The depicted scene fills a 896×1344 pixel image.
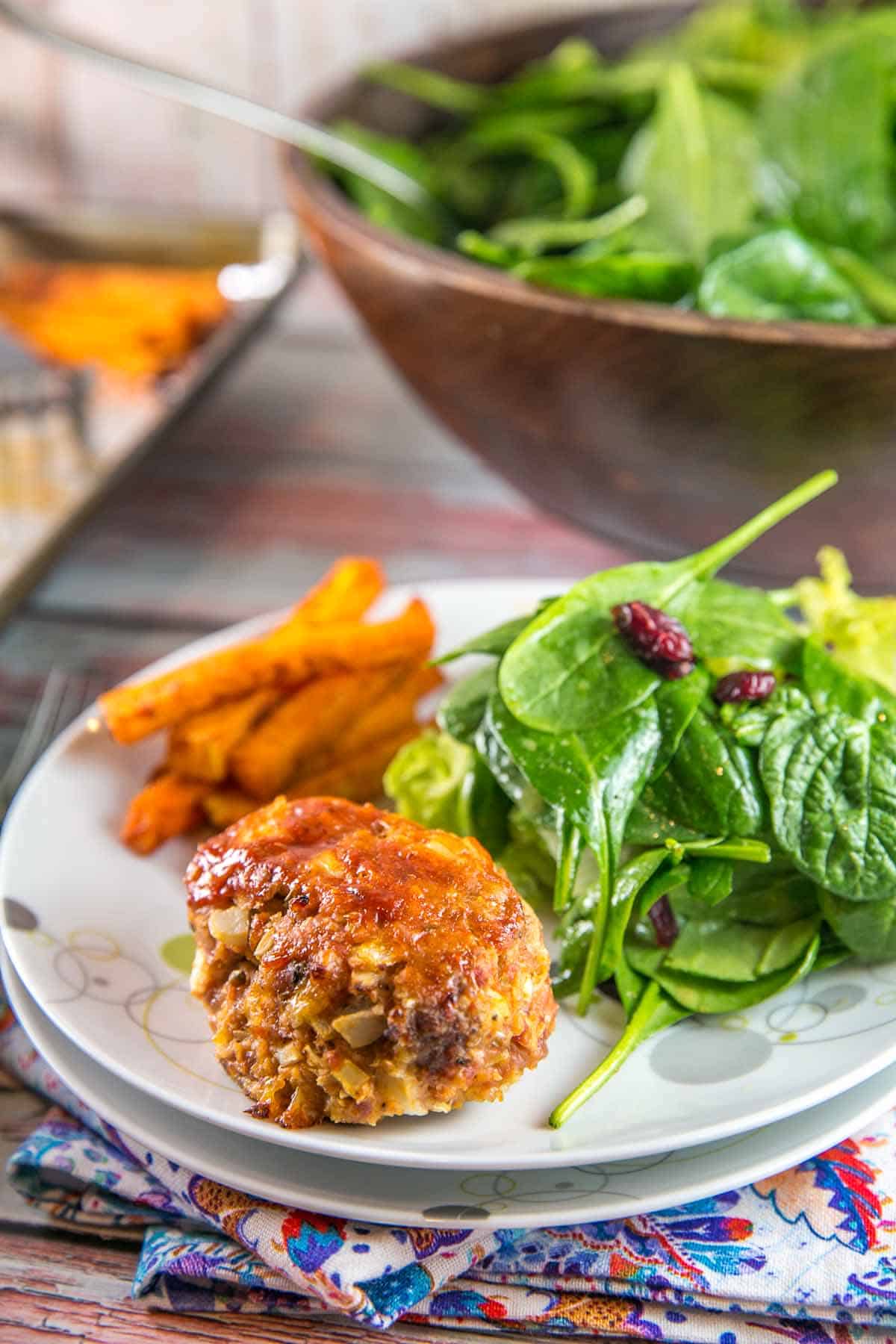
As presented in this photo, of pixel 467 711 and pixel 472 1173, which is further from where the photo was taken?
pixel 467 711

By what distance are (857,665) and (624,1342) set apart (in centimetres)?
64

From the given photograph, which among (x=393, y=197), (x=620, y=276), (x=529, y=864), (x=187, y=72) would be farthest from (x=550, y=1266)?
(x=187, y=72)

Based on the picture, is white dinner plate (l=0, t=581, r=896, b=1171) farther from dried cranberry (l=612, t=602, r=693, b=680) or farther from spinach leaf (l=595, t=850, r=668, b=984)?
dried cranberry (l=612, t=602, r=693, b=680)

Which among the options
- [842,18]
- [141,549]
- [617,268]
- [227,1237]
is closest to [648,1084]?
[227,1237]

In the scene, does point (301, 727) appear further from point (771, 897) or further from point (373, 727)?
point (771, 897)

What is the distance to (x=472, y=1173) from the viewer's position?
39.9 inches

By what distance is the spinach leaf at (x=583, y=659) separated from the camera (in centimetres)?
116

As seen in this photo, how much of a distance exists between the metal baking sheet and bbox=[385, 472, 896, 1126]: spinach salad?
83cm

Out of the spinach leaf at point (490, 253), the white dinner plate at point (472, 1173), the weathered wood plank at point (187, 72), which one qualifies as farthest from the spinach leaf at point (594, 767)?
the weathered wood plank at point (187, 72)

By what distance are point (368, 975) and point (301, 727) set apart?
46 centimetres

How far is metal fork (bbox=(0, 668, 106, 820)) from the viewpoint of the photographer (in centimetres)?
150

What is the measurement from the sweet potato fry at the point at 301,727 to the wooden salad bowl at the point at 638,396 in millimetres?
379

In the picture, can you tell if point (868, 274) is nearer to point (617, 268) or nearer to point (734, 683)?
point (617, 268)

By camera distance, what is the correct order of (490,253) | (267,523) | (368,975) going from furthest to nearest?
(267,523)
(490,253)
(368,975)
